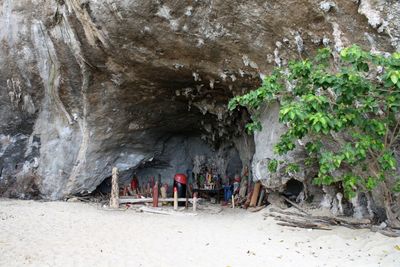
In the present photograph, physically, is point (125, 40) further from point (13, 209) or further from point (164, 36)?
point (13, 209)

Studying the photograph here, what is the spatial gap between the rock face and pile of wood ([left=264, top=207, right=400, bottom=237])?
178 centimetres

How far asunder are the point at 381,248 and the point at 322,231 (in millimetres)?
1576

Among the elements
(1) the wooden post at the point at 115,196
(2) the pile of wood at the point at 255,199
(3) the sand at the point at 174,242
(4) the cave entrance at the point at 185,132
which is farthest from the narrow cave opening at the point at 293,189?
(1) the wooden post at the point at 115,196

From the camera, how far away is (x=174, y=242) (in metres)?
7.05

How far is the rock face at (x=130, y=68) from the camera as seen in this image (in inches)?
282

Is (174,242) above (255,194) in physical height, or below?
below

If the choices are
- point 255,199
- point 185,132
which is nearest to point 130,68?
point 185,132

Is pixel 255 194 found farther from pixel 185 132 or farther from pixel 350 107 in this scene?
pixel 350 107

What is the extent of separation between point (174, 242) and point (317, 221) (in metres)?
3.01

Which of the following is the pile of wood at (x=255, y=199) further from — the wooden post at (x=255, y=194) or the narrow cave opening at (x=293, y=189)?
the narrow cave opening at (x=293, y=189)

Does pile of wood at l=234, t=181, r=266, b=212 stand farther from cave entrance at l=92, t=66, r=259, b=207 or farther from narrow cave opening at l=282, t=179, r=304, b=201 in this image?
cave entrance at l=92, t=66, r=259, b=207

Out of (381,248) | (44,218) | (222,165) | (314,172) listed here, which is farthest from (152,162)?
(381,248)

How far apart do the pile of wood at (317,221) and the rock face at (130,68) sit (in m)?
1.78

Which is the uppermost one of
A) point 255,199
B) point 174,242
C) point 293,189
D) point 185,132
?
point 185,132
